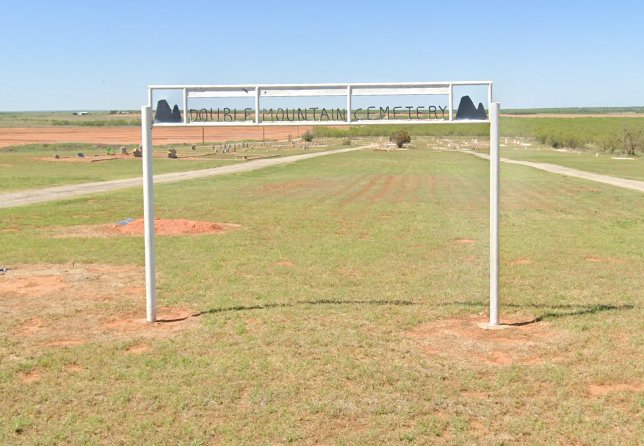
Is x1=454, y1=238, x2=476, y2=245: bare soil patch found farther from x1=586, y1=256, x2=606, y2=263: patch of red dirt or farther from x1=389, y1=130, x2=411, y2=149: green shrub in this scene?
x1=389, y1=130, x2=411, y2=149: green shrub

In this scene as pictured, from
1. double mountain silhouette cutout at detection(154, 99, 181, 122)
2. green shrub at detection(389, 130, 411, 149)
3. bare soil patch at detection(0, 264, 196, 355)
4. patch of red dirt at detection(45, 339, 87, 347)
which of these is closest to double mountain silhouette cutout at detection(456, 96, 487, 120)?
double mountain silhouette cutout at detection(154, 99, 181, 122)

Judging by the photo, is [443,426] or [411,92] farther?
[411,92]

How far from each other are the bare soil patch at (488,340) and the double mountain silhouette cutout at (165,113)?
161 inches

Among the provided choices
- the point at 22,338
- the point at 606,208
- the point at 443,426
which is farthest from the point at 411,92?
the point at 606,208

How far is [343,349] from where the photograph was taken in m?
8.49

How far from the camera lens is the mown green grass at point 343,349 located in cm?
632

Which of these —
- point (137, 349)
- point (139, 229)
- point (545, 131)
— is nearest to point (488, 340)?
point (137, 349)

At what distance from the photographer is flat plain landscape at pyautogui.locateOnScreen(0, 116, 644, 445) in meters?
6.39

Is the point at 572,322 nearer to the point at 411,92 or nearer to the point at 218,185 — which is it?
the point at 411,92

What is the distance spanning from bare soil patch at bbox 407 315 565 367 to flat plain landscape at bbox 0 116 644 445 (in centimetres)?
4

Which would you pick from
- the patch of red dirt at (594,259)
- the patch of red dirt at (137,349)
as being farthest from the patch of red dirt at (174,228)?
the patch of red dirt at (137,349)

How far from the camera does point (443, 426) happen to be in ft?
20.6

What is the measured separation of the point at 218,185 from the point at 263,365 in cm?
2759

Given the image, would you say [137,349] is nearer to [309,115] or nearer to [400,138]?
[309,115]
